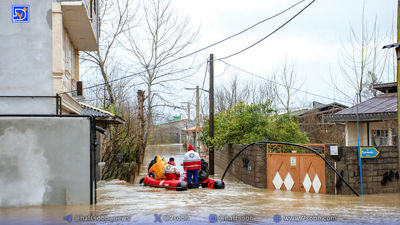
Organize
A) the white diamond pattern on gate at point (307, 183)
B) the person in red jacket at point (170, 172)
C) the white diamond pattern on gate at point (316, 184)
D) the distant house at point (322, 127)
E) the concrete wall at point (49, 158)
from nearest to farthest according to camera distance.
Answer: the concrete wall at point (49, 158), the white diamond pattern on gate at point (316, 184), the white diamond pattern on gate at point (307, 183), the person in red jacket at point (170, 172), the distant house at point (322, 127)

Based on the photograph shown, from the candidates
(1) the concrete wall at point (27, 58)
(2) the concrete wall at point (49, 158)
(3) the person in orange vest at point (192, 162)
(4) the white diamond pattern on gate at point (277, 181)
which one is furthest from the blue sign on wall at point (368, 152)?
(1) the concrete wall at point (27, 58)

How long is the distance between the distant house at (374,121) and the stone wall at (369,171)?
3777 millimetres

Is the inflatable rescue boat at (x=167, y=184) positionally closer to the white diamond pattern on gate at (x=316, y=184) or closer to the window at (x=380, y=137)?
the white diamond pattern on gate at (x=316, y=184)

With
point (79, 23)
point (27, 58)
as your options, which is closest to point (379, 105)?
point (79, 23)

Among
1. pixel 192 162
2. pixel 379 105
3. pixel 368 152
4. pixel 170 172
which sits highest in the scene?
pixel 379 105

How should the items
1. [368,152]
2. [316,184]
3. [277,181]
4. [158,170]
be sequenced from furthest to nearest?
[158,170], [277,181], [316,184], [368,152]

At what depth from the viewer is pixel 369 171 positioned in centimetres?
1440

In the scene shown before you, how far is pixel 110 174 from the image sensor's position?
85.8 ft

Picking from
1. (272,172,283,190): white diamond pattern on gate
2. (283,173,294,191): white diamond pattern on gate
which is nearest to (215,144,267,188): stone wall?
(272,172,283,190): white diamond pattern on gate

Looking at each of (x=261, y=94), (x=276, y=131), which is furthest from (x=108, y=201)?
(x=261, y=94)

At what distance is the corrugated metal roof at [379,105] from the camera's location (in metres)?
18.3

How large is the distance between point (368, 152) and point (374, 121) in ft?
19.1

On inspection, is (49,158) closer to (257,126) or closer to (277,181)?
(277,181)

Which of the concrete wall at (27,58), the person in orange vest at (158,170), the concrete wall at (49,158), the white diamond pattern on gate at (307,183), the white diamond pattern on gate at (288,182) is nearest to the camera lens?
the concrete wall at (49,158)
